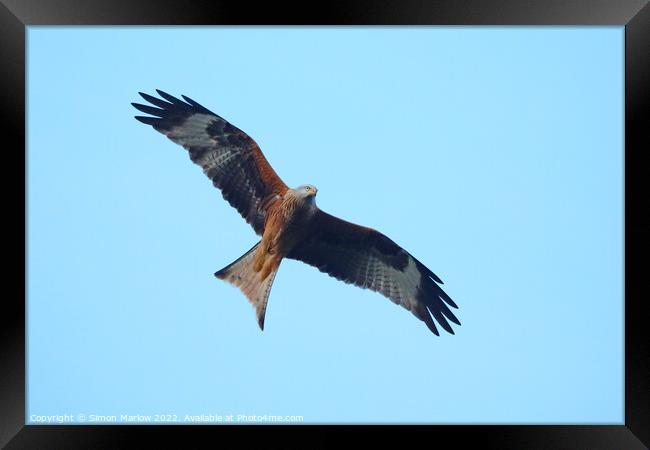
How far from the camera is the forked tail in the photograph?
18.4 feet

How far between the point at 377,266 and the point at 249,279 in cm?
Result: 109

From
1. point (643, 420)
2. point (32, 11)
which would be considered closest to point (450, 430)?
point (643, 420)

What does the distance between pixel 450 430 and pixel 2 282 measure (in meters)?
2.87

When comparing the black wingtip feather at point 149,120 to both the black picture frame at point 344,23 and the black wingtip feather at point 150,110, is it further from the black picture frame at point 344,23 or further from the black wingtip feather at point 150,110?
the black picture frame at point 344,23

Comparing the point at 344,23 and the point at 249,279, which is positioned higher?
the point at 344,23

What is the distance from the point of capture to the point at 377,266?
611cm

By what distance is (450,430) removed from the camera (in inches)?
180

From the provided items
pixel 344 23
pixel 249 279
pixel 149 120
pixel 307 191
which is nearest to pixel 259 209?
pixel 307 191

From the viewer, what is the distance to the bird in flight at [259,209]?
558 centimetres

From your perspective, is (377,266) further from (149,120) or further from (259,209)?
(149,120)

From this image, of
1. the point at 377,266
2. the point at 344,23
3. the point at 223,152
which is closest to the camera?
the point at 344,23

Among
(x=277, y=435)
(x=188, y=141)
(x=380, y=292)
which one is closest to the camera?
(x=277, y=435)

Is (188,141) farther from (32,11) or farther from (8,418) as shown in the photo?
(8,418)

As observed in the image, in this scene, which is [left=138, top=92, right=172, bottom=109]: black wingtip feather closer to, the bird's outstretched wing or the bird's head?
the bird's outstretched wing
